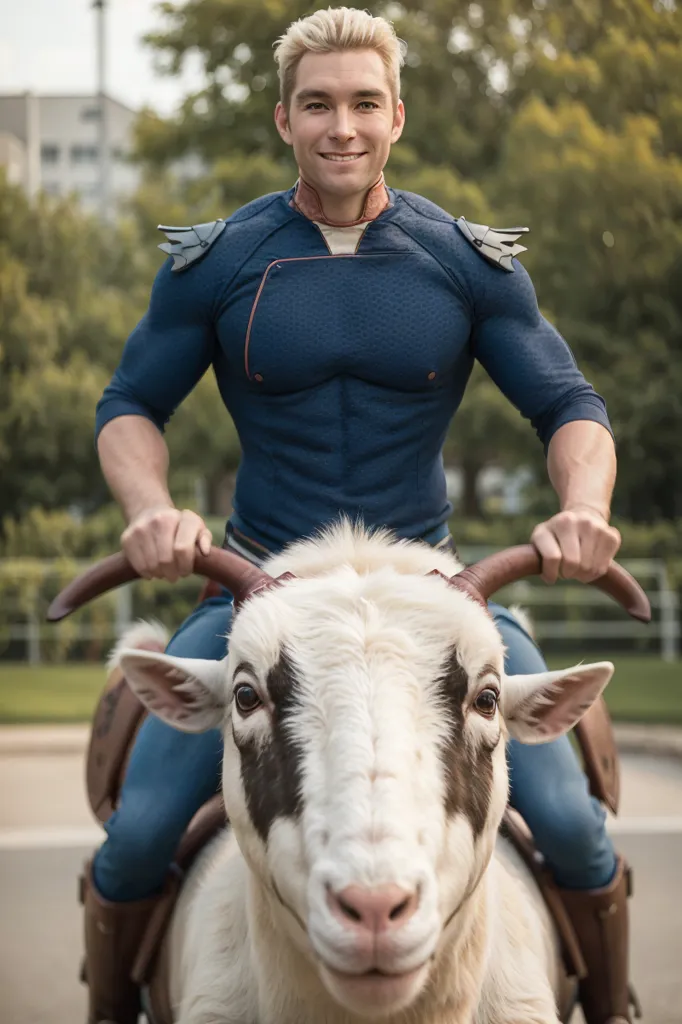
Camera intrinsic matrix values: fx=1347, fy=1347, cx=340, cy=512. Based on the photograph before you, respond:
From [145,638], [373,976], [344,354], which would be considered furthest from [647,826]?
[373,976]

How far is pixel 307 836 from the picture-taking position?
2.22 m

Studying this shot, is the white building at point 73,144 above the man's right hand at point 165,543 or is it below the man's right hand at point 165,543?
below

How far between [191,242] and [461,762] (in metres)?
1.57

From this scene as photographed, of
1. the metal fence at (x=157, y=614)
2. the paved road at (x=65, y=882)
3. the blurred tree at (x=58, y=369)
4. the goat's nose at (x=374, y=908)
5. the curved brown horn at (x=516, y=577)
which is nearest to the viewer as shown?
the goat's nose at (x=374, y=908)

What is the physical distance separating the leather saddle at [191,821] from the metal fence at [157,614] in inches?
562

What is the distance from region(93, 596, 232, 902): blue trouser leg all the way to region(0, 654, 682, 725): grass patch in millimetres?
10866

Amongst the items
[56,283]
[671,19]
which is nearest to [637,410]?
[671,19]

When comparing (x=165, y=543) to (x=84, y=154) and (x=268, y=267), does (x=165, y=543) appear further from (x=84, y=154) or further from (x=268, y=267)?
(x=84, y=154)

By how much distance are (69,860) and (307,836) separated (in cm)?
711

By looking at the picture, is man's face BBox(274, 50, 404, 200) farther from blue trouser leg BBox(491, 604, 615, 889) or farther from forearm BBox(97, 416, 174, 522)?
blue trouser leg BBox(491, 604, 615, 889)

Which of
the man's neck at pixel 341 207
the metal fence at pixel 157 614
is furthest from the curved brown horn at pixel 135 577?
the metal fence at pixel 157 614

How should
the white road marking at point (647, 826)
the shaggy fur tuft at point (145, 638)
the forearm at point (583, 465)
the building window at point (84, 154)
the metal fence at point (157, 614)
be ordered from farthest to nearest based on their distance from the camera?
1. the building window at point (84, 154)
2. the metal fence at point (157, 614)
3. the white road marking at point (647, 826)
4. the shaggy fur tuft at point (145, 638)
5. the forearm at point (583, 465)

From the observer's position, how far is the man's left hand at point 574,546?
271 cm

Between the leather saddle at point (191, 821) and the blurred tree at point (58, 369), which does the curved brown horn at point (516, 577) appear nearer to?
the leather saddle at point (191, 821)
